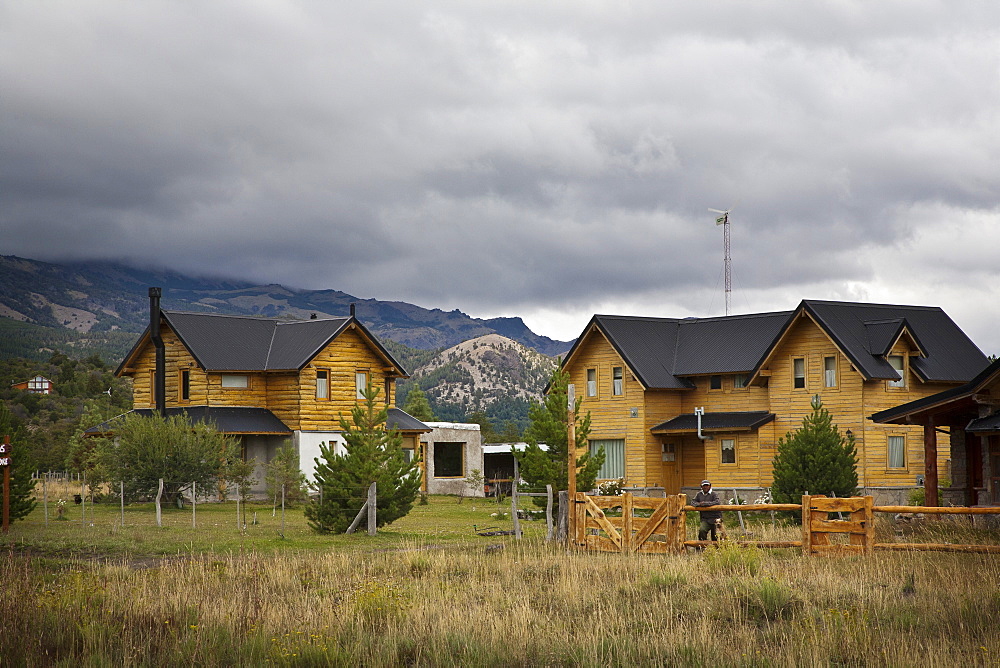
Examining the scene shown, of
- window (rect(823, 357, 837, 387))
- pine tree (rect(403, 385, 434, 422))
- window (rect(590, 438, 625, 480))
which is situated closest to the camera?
window (rect(823, 357, 837, 387))

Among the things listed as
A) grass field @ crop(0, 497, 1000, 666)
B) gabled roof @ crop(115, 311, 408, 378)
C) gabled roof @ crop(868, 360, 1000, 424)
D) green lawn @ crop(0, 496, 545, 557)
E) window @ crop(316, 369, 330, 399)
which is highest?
gabled roof @ crop(115, 311, 408, 378)

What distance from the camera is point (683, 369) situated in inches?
1961

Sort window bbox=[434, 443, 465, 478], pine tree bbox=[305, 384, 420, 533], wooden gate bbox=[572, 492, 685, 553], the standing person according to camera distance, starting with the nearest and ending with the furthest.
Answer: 1. wooden gate bbox=[572, 492, 685, 553]
2. the standing person
3. pine tree bbox=[305, 384, 420, 533]
4. window bbox=[434, 443, 465, 478]

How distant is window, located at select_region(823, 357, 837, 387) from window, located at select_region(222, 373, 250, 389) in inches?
1017

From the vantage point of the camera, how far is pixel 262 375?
52.0 metres

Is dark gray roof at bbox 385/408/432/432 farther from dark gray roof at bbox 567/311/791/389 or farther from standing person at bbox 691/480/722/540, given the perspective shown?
standing person at bbox 691/480/722/540

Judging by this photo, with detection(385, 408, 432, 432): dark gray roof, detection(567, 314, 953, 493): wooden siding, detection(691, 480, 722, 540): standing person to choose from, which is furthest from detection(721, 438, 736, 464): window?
detection(691, 480, 722, 540): standing person

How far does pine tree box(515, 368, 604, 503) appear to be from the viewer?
1303 inches

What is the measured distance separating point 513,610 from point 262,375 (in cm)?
3858

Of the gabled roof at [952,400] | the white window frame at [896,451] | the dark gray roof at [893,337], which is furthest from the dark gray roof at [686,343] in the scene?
the gabled roof at [952,400]

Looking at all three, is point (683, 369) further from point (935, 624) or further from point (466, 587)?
point (935, 624)

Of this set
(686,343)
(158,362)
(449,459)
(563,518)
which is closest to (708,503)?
(563,518)

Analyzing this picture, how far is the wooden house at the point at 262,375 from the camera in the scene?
1978 inches

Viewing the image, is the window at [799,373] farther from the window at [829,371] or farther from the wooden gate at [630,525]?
the wooden gate at [630,525]
